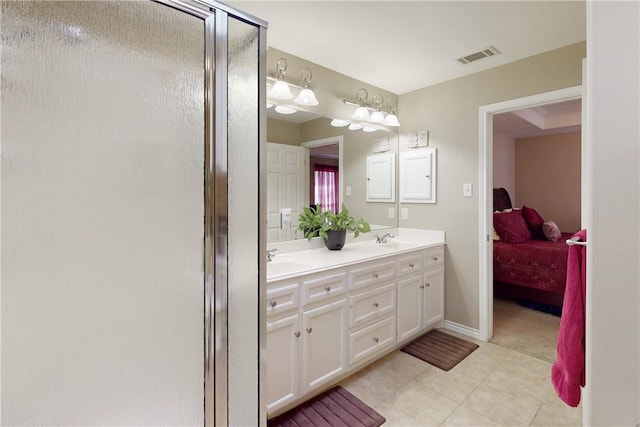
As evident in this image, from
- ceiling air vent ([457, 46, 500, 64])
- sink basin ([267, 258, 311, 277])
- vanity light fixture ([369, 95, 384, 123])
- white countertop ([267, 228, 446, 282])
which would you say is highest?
ceiling air vent ([457, 46, 500, 64])

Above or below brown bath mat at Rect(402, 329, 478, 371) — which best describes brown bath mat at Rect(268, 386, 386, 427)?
below

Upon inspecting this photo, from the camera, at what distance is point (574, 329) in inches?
40.5

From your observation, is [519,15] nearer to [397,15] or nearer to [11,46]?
[397,15]

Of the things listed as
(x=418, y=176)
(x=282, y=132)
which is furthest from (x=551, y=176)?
(x=282, y=132)

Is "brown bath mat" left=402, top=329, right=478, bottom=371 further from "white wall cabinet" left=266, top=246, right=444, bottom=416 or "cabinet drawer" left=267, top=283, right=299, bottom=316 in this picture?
"cabinet drawer" left=267, top=283, right=299, bottom=316

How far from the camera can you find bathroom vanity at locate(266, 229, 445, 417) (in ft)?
5.41

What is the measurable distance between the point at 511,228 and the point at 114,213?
4.12m

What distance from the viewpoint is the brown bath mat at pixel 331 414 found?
1685 millimetres

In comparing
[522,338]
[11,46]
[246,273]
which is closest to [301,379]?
[246,273]

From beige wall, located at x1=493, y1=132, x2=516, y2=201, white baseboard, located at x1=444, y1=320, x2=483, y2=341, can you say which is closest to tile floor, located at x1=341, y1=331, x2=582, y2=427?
white baseboard, located at x1=444, y1=320, x2=483, y2=341

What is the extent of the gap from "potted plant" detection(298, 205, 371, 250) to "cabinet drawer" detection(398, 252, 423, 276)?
0.49m

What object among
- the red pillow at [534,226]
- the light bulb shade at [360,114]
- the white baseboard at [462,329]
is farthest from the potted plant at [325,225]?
the red pillow at [534,226]

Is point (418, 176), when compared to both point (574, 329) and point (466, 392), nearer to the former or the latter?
point (466, 392)

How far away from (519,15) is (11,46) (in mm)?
2391
